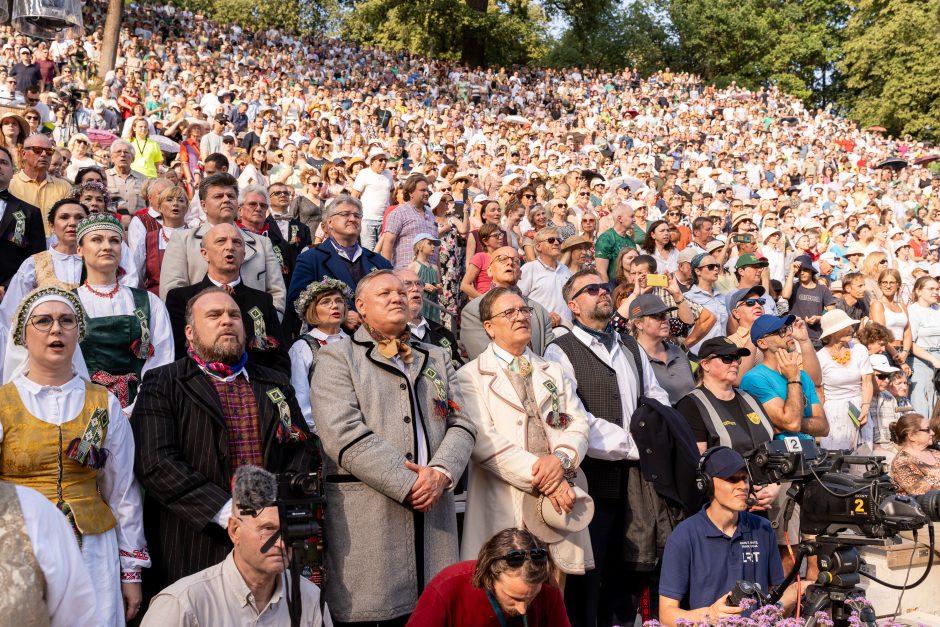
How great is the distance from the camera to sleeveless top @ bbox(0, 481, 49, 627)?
2129mm

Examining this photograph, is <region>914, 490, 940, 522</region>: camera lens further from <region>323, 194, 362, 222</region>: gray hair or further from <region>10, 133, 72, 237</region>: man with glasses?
<region>10, 133, 72, 237</region>: man with glasses

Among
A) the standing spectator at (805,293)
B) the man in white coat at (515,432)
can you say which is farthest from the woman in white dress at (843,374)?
the man in white coat at (515,432)

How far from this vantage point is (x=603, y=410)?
17.1 ft

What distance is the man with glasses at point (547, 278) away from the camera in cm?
756

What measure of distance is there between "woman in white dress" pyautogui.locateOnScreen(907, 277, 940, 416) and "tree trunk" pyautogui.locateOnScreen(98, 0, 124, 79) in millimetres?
14663

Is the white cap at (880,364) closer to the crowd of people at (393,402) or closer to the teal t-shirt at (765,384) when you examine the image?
the crowd of people at (393,402)

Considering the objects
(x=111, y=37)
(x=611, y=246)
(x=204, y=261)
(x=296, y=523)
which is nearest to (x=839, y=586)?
(x=296, y=523)

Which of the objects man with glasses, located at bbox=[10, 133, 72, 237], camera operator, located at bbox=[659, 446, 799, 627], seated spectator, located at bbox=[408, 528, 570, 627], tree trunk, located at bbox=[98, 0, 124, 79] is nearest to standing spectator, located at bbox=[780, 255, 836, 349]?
camera operator, located at bbox=[659, 446, 799, 627]

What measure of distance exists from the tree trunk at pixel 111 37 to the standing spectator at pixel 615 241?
491 inches

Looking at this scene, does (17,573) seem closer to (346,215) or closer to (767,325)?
(346,215)

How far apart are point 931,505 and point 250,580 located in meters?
2.23

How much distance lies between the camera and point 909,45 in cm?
4259

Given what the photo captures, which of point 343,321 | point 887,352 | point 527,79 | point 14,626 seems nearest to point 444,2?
point 527,79

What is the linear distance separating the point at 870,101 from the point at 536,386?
145 ft
